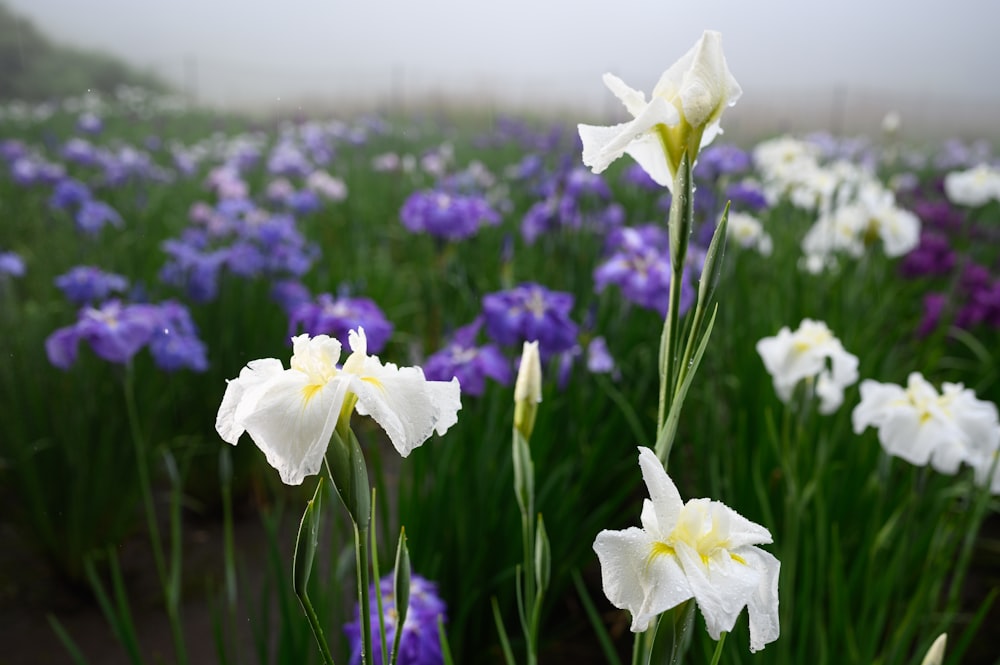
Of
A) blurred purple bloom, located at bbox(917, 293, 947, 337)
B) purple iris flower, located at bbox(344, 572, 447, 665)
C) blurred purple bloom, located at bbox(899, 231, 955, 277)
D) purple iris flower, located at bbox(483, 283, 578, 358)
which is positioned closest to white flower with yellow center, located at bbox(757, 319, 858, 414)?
purple iris flower, located at bbox(483, 283, 578, 358)

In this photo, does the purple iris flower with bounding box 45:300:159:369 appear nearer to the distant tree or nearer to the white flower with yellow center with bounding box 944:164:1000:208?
the white flower with yellow center with bounding box 944:164:1000:208

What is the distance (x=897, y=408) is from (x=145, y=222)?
11.8 feet

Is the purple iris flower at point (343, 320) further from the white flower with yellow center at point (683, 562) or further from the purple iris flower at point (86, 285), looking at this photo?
the white flower with yellow center at point (683, 562)

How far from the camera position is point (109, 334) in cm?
173

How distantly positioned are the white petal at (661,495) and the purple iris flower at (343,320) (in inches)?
43.4

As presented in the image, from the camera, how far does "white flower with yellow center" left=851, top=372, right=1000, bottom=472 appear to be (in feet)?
4.02

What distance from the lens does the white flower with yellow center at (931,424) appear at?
1227 millimetres

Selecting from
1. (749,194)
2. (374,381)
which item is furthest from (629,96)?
(749,194)

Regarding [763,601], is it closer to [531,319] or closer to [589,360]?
[531,319]

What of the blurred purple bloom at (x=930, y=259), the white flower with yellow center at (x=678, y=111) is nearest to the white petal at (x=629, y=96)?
the white flower with yellow center at (x=678, y=111)

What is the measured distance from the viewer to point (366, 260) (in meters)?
3.73

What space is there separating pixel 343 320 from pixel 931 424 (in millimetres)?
1129

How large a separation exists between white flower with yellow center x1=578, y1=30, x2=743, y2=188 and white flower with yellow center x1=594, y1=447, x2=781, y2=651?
267 millimetres

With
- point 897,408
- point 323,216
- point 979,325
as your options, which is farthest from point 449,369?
point 323,216
